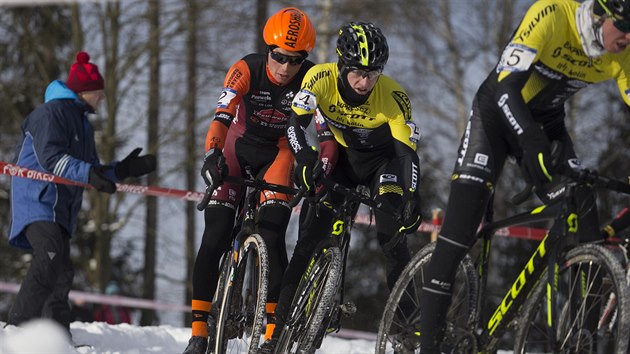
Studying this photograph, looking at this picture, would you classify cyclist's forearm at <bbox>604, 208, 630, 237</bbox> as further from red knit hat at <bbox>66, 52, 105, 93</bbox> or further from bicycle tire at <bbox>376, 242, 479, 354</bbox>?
red knit hat at <bbox>66, 52, 105, 93</bbox>

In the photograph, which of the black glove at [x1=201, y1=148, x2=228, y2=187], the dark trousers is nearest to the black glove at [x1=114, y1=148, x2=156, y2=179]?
the dark trousers

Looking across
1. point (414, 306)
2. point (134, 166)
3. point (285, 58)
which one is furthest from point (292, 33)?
point (414, 306)

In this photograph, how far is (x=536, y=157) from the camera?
5047mm

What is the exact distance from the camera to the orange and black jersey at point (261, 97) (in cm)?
727

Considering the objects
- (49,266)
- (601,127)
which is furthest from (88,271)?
(49,266)

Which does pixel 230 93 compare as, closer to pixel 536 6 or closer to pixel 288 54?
pixel 288 54

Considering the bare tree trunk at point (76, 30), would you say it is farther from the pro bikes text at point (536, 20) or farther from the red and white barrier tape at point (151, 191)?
the pro bikes text at point (536, 20)

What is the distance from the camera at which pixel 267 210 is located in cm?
697

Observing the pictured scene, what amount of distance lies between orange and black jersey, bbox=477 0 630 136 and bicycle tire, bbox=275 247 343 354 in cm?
137

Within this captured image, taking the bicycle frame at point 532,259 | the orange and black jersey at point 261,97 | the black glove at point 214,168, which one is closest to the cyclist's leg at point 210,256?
the black glove at point 214,168

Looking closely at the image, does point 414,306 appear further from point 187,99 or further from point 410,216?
point 187,99

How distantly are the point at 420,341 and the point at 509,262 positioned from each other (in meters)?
18.1

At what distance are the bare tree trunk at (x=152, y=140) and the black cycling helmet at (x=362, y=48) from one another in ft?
52.5

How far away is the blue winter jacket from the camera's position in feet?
26.9
